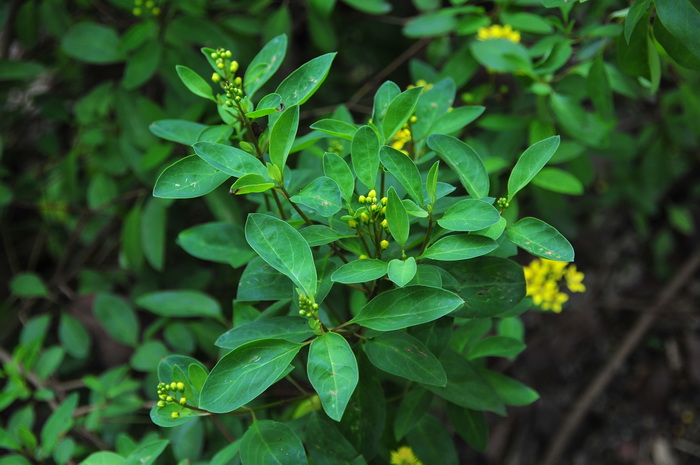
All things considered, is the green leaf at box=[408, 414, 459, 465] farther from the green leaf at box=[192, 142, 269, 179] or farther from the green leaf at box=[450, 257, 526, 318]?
the green leaf at box=[192, 142, 269, 179]

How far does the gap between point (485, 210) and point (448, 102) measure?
1.05ft

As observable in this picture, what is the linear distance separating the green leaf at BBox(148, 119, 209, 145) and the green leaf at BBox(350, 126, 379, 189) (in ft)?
0.82

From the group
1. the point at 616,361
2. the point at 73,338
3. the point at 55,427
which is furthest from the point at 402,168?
the point at 616,361

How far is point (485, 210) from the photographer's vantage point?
725 millimetres

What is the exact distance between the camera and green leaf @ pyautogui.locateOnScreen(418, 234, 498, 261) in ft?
2.35

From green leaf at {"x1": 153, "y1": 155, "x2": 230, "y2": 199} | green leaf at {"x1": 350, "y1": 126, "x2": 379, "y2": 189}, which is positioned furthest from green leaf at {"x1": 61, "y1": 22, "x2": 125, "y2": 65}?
green leaf at {"x1": 350, "y1": 126, "x2": 379, "y2": 189}

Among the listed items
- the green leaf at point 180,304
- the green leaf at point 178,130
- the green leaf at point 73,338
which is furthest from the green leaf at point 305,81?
the green leaf at point 73,338

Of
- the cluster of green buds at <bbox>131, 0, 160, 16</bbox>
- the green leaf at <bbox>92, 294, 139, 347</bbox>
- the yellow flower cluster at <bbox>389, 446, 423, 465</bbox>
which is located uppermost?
the cluster of green buds at <bbox>131, 0, 160, 16</bbox>

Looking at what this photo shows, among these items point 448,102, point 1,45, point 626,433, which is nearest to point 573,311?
point 626,433

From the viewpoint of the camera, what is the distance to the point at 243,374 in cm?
71

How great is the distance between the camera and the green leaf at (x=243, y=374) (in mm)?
691

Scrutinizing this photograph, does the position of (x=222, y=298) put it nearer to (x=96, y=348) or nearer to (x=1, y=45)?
(x=96, y=348)

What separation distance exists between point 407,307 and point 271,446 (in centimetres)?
26

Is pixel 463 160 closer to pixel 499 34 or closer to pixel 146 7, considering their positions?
pixel 499 34
